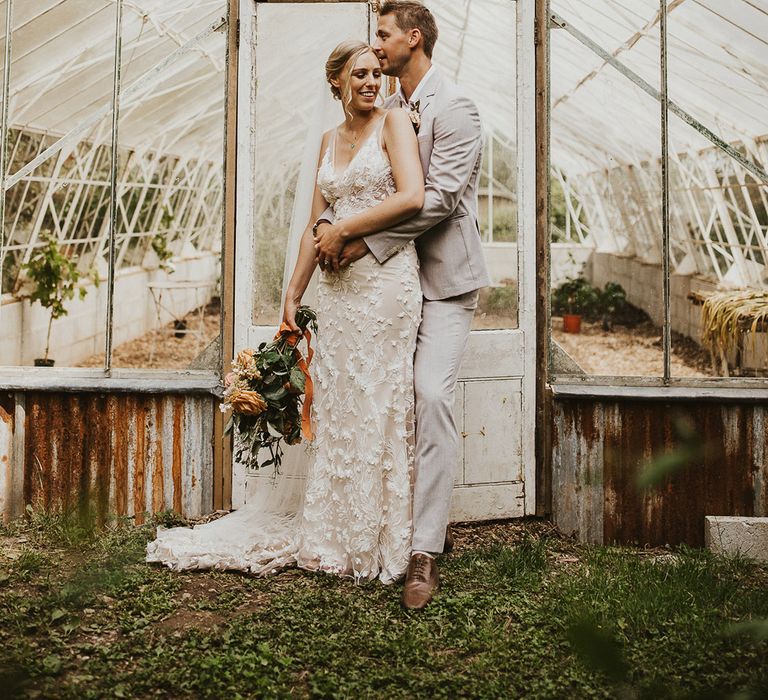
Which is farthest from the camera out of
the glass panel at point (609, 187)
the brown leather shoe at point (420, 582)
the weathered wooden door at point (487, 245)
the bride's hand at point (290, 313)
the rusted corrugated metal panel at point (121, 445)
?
the glass panel at point (609, 187)

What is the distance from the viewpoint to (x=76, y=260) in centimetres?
1041

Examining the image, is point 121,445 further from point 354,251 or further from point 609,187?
point 609,187

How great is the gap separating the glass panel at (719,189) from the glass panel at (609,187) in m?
0.32

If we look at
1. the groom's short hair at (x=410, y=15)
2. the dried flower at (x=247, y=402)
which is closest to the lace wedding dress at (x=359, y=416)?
the dried flower at (x=247, y=402)

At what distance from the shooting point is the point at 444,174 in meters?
3.22

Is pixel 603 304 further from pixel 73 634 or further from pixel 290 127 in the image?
pixel 73 634

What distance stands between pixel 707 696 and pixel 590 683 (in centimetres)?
188

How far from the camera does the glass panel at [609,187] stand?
7265 mm

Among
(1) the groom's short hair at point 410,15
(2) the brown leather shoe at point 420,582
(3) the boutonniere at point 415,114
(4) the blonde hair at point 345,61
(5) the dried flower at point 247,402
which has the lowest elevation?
(2) the brown leather shoe at point 420,582

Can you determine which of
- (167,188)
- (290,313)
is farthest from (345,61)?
(167,188)

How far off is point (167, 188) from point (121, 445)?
9.72 meters

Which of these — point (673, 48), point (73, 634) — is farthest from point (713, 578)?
point (673, 48)

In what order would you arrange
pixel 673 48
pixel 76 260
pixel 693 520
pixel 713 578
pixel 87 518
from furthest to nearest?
pixel 76 260, pixel 673 48, pixel 693 520, pixel 713 578, pixel 87 518

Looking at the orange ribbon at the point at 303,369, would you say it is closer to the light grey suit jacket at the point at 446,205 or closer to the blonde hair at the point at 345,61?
the light grey suit jacket at the point at 446,205
